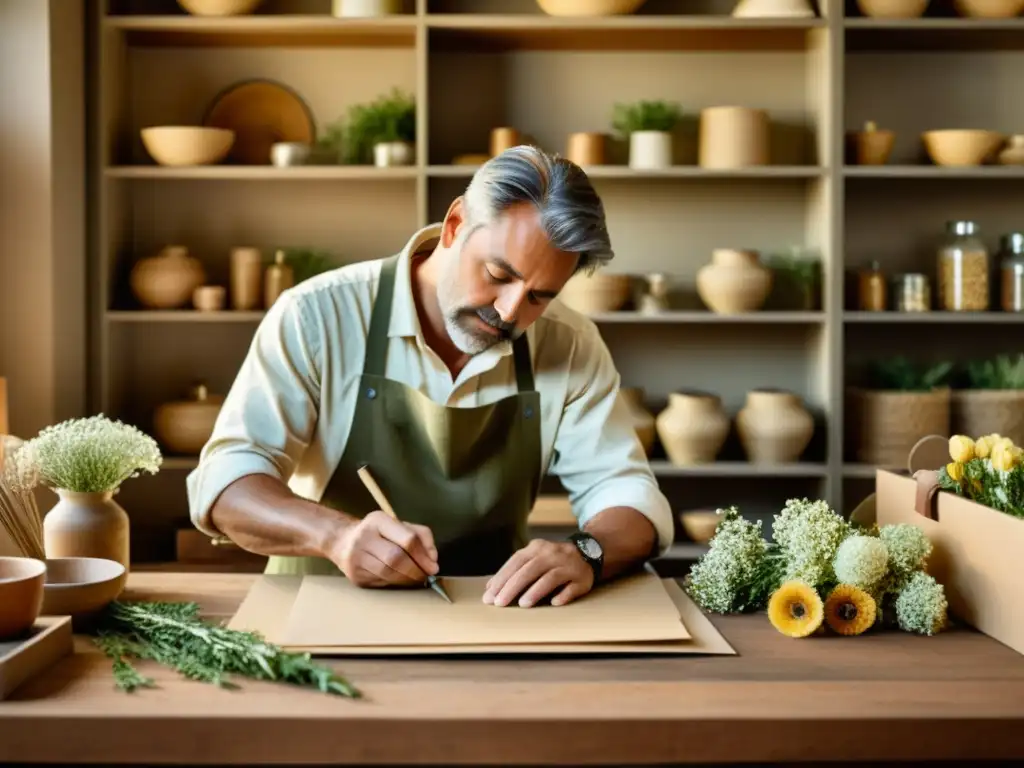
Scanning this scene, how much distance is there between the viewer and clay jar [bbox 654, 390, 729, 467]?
3.96 m

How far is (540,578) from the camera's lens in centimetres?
161

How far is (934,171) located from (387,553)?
3021mm

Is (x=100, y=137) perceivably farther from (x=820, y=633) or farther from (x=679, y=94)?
(x=820, y=633)

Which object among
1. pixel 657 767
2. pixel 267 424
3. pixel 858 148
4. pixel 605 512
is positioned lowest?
pixel 657 767

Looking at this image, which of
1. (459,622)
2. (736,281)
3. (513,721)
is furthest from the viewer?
(736,281)

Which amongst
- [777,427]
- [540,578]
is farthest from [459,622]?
[777,427]

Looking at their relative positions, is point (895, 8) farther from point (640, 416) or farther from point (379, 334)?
point (379, 334)

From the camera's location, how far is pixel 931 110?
169 inches

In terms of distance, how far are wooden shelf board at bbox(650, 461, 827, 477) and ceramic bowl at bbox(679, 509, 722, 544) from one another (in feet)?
0.46

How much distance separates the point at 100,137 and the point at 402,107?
1.05 metres

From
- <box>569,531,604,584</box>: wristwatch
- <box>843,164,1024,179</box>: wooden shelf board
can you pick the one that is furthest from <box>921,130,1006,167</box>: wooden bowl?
<box>569,531,604,584</box>: wristwatch

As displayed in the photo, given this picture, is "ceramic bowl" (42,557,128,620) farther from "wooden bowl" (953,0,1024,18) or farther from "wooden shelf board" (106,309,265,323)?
"wooden bowl" (953,0,1024,18)

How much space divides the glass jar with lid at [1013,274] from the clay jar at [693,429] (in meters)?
1.08

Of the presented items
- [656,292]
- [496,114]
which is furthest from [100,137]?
[656,292]
